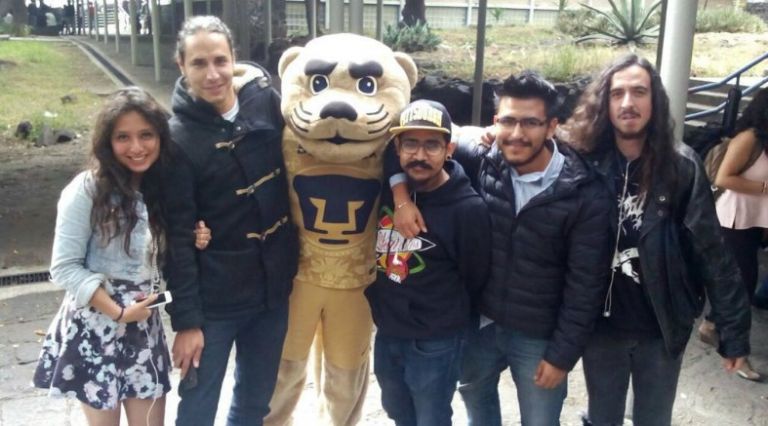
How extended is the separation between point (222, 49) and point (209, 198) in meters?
0.52

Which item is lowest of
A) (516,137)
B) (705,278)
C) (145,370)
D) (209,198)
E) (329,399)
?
(329,399)

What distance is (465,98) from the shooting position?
407 inches

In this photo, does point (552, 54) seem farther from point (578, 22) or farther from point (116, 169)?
point (116, 169)

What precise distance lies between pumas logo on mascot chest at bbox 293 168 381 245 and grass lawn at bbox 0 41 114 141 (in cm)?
917

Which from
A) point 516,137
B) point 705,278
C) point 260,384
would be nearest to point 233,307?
point 260,384

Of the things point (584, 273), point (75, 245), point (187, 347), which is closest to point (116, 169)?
point (75, 245)

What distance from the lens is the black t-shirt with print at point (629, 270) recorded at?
2.51m

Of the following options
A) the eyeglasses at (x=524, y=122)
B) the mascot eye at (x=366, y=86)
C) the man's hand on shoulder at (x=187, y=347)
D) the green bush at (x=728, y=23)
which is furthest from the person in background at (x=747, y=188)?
the green bush at (x=728, y=23)

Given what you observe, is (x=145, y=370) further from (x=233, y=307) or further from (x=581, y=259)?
(x=581, y=259)

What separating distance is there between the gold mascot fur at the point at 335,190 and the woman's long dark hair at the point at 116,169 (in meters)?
0.51

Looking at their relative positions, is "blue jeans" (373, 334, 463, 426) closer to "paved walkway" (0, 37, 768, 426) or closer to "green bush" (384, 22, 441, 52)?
"paved walkway" (0, 37, 768, 426)

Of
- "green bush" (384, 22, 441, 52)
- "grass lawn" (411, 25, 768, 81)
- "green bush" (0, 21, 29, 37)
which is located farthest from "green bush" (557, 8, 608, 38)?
"green bush" (0, 21, 29, 37)

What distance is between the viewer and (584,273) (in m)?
2.46

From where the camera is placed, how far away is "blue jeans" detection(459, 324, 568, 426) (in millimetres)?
2643
